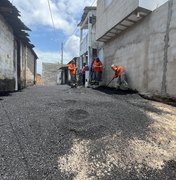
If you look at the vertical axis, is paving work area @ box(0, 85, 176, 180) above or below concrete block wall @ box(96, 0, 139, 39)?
below

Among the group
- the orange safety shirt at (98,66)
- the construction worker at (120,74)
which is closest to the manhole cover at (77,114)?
the construction worker at (120,74)

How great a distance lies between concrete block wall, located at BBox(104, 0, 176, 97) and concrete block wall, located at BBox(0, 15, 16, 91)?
559cm

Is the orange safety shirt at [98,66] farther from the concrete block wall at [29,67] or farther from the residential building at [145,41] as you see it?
the concrete block wall at [29,67]

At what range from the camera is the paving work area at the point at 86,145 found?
304cm

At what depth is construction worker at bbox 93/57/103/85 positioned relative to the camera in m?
13.8

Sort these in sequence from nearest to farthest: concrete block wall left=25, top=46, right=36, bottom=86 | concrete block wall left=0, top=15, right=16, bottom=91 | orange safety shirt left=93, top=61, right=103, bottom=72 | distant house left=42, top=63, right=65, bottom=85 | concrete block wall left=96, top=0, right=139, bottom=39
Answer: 1. concrete block wall left=96, top=0, right=139, bottom=39
2. concrete block wall left=0, top=15, right=16, bottom=91
3. orange safety shirt left=93, top=61, right=103, bottom=72
4. concrete block wall left=25, top=46, right=36, bottom=86
5. distant house left=42, top=63, right=65, bottom=85

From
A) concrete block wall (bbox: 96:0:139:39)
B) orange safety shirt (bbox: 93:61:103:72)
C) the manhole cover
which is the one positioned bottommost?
the manhole cover

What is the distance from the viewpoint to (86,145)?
3.73 m

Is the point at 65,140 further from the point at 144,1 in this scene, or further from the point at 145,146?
the point at 144,1

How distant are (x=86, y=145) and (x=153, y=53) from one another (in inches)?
207

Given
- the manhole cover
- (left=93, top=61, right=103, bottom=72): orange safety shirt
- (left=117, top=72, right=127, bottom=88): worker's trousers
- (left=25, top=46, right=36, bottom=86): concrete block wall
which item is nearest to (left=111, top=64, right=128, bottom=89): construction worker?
(left=117, top=72, right=127, bottom=88): worker's trousers

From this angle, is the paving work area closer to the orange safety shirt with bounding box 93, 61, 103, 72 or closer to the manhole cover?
the manhole cover

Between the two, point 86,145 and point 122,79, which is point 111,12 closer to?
point 122,79

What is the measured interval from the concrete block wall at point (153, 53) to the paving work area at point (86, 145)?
6.77 ft
